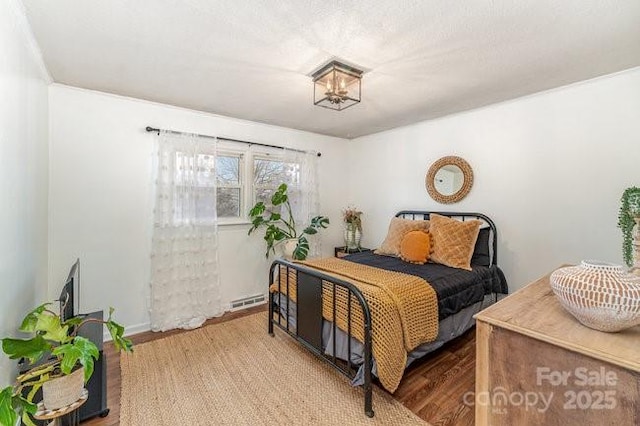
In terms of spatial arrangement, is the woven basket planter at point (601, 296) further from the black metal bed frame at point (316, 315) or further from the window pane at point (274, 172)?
the window pane at point (274, 172)

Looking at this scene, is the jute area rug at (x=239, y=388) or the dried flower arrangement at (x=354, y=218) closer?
the jute area rug at (x=239, y=388)

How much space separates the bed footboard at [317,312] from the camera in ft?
5.65

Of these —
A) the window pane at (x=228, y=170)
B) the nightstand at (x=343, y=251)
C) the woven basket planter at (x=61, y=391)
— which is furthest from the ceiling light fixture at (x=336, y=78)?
Answer: the nightstand at (x=343, y=251)

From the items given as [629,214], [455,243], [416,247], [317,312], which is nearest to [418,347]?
[317,312]

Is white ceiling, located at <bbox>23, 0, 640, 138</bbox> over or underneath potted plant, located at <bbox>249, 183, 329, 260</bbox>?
over

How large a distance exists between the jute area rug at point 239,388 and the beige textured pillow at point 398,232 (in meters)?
1.40

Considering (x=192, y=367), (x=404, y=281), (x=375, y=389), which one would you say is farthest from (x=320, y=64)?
(x=192, y=367)

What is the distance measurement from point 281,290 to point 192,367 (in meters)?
0.90

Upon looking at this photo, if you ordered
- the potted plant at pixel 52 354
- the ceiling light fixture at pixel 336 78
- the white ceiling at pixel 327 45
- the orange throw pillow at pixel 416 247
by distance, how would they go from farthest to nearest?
the orange throw pillow at pixel 416 247
the ceiling light fixture at pixel 336 78
the white ceiling at pixel 327 45
the potted plant at pixel 52 354

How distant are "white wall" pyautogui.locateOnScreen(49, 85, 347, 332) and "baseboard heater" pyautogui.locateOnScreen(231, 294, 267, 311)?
2.97 feet

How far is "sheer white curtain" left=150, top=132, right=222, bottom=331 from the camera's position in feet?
9.35

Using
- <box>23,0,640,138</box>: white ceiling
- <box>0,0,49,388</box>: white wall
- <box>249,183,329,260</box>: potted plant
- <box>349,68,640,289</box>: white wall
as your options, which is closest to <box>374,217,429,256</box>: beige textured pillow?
<box>349,68,640,289</box>: white wall

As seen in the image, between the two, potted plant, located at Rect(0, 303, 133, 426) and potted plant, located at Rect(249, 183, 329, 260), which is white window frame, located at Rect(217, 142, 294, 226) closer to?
potted plant, located at Rect(249, 183, 329, 260)

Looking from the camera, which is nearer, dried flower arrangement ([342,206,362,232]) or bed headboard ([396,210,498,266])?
bed headboard ([396,210,498,266])
